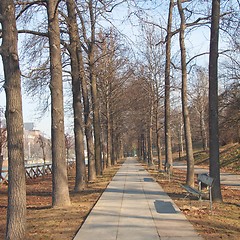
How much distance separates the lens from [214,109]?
428 inches

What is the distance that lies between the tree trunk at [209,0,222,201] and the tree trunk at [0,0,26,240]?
5723mm

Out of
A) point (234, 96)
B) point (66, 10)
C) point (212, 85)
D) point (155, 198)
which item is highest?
point (66, 10)

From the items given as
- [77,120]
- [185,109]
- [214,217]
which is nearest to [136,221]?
[214,217]

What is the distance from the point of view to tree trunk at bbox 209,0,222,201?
1079 cm

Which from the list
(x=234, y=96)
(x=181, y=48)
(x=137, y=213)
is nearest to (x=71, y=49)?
(x=181, y=48)

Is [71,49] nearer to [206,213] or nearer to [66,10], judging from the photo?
[66,10]

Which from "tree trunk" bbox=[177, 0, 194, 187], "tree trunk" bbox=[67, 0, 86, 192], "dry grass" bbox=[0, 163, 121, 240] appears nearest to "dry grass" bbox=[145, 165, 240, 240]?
"dry grass" bbox=[0, 163, 121, 240]

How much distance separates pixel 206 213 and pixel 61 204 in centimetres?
383

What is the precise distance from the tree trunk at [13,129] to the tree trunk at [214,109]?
5.72 meters

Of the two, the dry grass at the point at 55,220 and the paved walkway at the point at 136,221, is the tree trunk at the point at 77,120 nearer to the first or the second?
the dry grass at the point at 55,220

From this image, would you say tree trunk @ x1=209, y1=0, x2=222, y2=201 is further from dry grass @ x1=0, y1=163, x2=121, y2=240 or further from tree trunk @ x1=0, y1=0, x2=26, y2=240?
tree trunk @ x1=0, y1=0, x2=26, y2=240

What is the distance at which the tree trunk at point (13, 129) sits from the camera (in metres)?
6.91

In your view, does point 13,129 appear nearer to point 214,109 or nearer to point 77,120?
point 214,109

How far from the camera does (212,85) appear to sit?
36.0 ft
